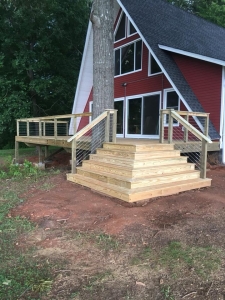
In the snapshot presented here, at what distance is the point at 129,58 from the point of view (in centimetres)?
1146

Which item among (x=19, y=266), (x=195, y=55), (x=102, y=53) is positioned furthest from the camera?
(x=195, y=55)

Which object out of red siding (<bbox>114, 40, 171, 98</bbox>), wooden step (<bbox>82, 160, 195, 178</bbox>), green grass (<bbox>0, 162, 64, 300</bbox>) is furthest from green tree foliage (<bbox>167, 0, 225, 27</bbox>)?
green grass (<bbox>0, 162, 64, 300</bbox>)

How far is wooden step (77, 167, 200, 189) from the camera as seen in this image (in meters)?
4.68

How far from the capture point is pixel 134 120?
36.1 feet

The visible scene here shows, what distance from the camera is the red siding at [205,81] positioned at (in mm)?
8077

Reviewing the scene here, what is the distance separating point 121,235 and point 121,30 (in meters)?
10.6

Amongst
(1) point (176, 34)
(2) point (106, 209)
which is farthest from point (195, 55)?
(2) point (106, 209)

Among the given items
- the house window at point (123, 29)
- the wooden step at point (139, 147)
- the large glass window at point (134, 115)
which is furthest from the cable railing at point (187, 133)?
the house window at point (123, 29)

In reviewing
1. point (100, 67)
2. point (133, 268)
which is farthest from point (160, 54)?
point (133, 268)

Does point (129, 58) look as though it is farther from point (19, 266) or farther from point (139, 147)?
point (19, 266)

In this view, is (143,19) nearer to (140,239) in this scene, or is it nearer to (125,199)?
(125,199)

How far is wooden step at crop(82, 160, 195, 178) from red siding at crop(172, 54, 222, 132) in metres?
3.22

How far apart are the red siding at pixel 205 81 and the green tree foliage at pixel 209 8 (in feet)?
40.8

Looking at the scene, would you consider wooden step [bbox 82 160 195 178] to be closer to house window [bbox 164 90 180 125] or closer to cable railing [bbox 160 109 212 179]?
cable railing [bbox 160 109 212 179]
